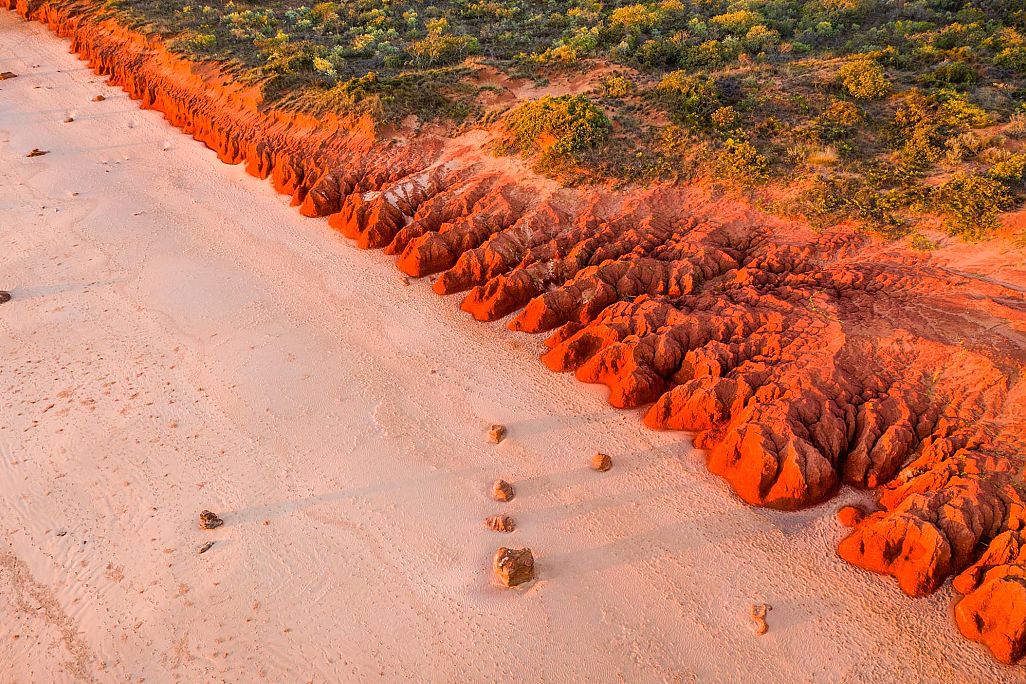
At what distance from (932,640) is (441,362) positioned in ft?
39.3

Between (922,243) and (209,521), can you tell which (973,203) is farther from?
(209,521)

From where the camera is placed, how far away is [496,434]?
1443cm

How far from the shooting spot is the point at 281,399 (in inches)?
611

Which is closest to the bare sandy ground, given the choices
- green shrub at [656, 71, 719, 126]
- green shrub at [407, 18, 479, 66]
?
green shrub at [656, 71, 719, 126]

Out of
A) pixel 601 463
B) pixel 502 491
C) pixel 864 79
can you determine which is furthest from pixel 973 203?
pixel 502 491

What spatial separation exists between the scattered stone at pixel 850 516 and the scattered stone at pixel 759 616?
2.58 meters

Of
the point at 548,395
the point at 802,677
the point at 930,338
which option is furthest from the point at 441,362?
the point at 930,338

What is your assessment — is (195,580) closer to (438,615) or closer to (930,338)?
(438,615)

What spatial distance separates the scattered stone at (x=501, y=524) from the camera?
41.2 feet

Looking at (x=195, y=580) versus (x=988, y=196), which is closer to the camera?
(x=195, y=580)

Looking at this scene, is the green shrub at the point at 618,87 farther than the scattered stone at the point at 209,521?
Yes

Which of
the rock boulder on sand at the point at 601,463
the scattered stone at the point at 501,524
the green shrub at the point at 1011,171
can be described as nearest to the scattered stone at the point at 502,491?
the scattered stone at the point at 501,524

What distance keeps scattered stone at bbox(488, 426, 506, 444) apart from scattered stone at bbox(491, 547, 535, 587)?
3.05 m

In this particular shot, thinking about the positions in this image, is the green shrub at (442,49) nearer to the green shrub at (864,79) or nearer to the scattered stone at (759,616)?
the green shrub at (864,79)
